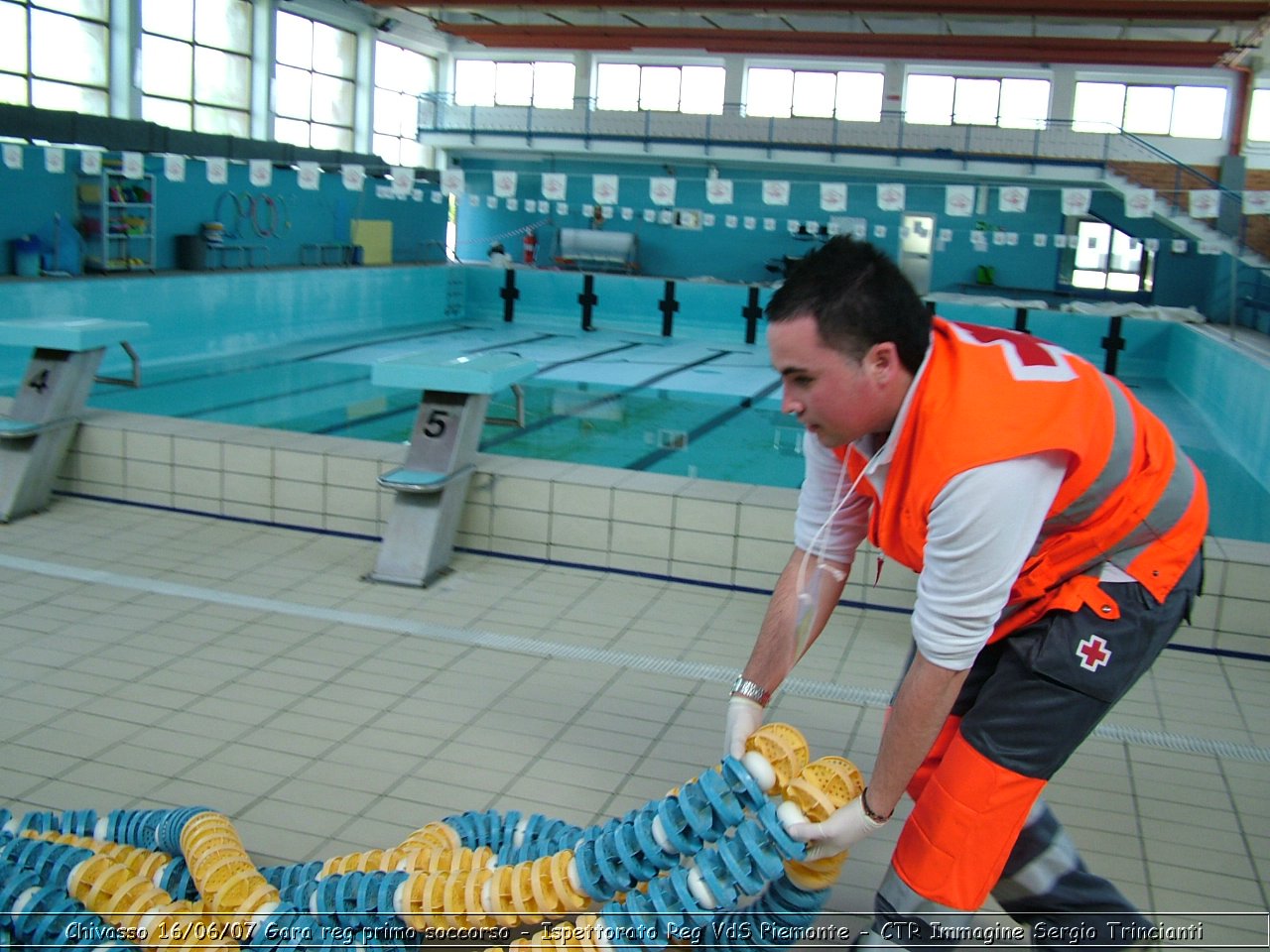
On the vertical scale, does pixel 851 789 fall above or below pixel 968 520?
below

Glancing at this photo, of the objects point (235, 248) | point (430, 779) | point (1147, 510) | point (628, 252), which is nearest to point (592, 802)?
point (430, 779)

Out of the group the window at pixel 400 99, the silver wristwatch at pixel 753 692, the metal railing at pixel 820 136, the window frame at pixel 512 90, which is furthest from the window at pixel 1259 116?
the silver wristwatch at pixel 753 692

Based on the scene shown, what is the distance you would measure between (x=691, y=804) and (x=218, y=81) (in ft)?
59.7

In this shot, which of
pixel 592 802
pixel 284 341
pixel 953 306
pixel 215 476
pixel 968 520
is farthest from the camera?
pixel 953 306

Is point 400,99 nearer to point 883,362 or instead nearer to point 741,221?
point 741,221

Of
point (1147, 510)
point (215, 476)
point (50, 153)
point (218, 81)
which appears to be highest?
point (218, 81)

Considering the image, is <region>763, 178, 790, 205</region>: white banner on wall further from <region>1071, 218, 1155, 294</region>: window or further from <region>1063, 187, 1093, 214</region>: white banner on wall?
<region>1071, 218, 1155, 294</region>: window

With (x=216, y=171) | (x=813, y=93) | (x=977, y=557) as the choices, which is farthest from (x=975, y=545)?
(x=813, y=93)

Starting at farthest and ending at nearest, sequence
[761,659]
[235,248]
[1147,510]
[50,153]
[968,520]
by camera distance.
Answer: [235,248] < [50,153] < [761,659] < [1147,510] < [968,520]

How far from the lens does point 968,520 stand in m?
1.54

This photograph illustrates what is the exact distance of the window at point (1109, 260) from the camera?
68.7 ft

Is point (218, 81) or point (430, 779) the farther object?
point (218, 81)

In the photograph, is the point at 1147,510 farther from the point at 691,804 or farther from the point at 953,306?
the point at 953,306

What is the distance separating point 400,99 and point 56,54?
27.4 ft
